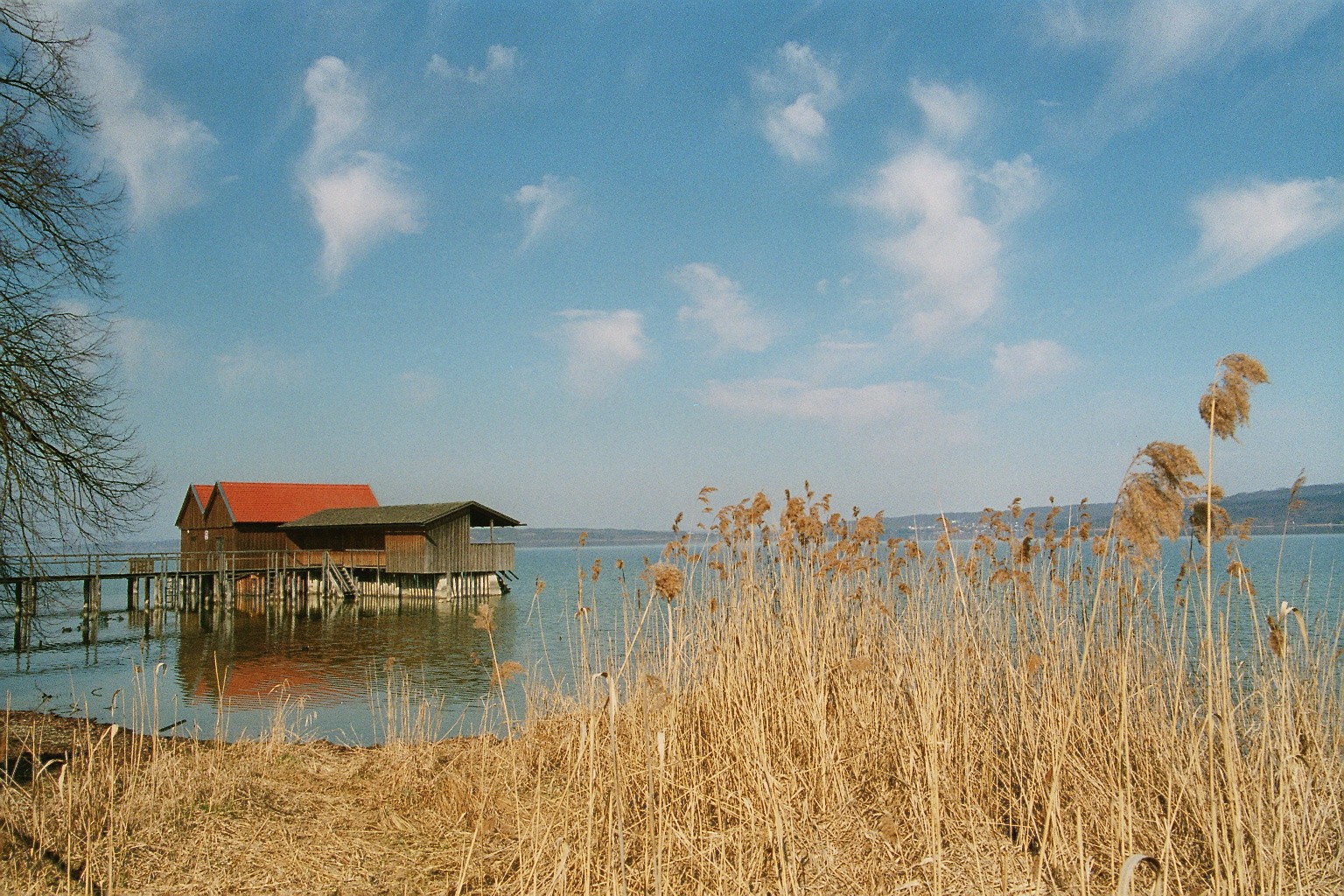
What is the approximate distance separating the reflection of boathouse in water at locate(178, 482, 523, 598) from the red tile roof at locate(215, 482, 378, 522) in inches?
2.5

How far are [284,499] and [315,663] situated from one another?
24.9 meters

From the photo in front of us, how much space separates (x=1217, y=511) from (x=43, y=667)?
25687 millimetres

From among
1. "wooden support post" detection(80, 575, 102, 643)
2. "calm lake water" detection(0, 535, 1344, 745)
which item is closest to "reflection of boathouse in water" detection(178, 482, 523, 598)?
"calm lake water" detection(0, 535, 1344, 745)

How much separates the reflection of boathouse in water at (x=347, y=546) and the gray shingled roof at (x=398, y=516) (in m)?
0.06

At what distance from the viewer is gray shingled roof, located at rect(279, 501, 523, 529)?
35.7m

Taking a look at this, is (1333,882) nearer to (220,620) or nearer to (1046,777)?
(1046,777)

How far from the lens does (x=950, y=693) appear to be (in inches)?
192

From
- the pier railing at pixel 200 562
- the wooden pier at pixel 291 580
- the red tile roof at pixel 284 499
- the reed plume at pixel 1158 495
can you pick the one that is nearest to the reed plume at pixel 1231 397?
the reed plume at pixel 1158 495

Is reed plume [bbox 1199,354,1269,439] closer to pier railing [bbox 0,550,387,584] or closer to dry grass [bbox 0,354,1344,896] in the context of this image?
dry grass [bbox 0,354,1344,896]

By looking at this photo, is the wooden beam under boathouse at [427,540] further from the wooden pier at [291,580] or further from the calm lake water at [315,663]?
the calm lake water at [315,663]

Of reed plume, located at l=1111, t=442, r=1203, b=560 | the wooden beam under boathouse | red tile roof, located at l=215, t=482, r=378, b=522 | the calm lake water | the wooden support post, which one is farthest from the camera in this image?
red tile roof, located at l=215, t=482, r=378, b=522

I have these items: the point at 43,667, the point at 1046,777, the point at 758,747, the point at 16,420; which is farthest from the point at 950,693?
the point at 43,667

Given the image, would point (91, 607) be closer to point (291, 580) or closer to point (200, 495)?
point (291, 580)

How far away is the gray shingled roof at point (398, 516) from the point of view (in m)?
35.7
